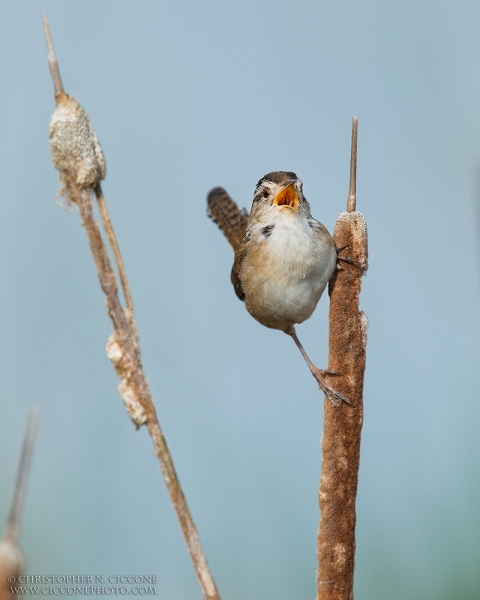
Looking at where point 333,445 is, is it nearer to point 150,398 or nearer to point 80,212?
point 150,398

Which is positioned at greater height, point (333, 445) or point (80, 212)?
point (80, 212)

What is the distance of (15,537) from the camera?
1.13m

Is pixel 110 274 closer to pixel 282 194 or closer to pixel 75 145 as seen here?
pixel 75 145

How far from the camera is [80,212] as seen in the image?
169cm

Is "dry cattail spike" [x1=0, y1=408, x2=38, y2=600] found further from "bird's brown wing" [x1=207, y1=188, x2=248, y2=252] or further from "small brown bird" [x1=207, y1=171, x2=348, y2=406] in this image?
"bird's brown wing" [x1=207, y1=188, x2=248, y2=252]

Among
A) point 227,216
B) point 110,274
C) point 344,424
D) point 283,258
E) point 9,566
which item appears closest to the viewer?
point 9,566

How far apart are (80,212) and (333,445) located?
1026 mm

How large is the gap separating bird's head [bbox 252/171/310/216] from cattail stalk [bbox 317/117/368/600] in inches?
25.5

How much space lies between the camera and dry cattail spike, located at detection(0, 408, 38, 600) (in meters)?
1.07

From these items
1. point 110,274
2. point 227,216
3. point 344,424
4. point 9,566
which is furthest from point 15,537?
point 227,216

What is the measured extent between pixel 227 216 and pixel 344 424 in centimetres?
237

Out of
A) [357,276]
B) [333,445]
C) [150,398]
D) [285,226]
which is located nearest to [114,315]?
[150,398]

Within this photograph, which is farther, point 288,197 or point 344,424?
point 288,197

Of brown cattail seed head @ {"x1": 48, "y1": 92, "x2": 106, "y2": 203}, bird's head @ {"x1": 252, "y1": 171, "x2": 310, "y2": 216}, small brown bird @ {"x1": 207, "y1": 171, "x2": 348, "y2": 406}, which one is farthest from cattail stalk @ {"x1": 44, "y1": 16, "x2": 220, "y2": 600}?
bird's head @ {"x1": 252, "y1": 171, "x2": 310, "y2": 216}
